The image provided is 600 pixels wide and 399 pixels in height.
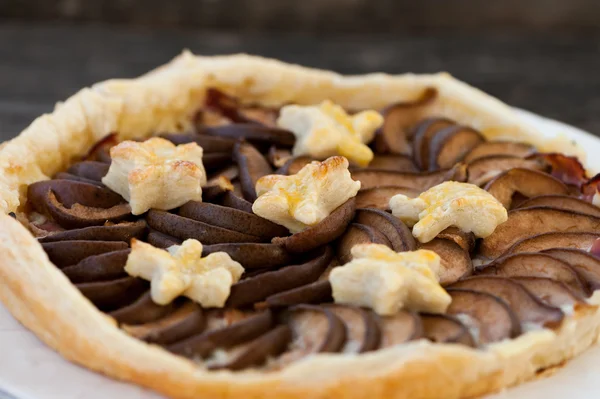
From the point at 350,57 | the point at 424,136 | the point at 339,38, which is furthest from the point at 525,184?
the point at 339,38

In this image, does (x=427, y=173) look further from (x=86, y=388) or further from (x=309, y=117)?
(x=86, y=388)

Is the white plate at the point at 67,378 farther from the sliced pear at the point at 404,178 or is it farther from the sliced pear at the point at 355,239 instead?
the sliced pear at the point at 404,178

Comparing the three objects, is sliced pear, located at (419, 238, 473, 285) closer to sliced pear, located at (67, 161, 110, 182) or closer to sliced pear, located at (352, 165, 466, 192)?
sliced pear, located at (352, 165, 466, 192)

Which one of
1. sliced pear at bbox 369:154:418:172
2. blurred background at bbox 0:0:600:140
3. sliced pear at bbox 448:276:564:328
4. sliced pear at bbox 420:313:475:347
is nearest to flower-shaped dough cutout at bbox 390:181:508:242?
sliced pear at bbox 448:276:564:328

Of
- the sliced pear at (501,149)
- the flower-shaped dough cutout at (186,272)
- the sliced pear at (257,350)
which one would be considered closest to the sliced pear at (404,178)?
the sliced pear at (501,149)

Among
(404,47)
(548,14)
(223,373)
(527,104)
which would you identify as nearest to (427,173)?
(223,373)

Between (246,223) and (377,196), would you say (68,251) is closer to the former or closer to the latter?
(246,223)
